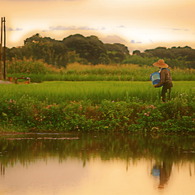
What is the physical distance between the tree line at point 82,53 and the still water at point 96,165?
6076 centimetres

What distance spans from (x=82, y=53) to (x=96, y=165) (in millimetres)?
86218

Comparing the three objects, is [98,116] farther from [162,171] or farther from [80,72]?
[80,72]

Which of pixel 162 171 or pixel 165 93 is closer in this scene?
pixel 162 171

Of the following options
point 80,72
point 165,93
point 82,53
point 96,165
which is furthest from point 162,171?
point 82,53

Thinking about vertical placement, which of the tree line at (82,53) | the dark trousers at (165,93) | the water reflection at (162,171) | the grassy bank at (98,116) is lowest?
the water reflection at (162,171)

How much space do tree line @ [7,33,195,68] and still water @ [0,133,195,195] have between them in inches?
2392

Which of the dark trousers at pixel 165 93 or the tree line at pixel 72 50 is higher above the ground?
the tree line at pixel 72 50

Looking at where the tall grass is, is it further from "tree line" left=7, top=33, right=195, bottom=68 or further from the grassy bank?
"tree line" left=7, top=33, right=195, bottom=68

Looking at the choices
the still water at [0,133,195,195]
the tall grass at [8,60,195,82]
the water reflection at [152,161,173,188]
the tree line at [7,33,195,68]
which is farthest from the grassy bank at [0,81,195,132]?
the tree line at [7,33,195,68]

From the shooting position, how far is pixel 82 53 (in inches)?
3861

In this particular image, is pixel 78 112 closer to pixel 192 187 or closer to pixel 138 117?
pixel 138 117

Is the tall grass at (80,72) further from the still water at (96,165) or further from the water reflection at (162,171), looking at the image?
the water reflection at (162,171)

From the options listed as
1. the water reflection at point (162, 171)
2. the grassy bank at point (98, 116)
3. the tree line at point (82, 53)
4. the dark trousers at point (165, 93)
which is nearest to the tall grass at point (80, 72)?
the dark trousers at point (165, 93)

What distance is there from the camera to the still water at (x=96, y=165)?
1020cm
